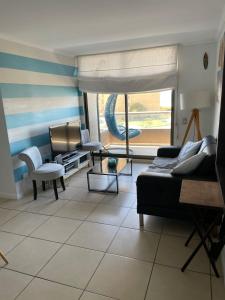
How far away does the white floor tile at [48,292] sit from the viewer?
1.80 metres

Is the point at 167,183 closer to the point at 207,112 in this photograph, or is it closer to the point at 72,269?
the point at 72,269

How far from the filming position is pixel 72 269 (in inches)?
81.8

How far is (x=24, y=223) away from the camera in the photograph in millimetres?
2859

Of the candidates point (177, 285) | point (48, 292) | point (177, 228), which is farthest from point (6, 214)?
point (177, 285)

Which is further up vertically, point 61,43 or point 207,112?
point 61,43

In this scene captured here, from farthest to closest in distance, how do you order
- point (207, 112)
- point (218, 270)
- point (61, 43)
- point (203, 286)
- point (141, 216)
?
point (207, 112) < point (61, 43) < point (141, 216) < point (218, 270) < point (203, 286)

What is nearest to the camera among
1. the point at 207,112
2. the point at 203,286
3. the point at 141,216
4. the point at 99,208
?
the point at 203,286

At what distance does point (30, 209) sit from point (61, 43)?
2629mm

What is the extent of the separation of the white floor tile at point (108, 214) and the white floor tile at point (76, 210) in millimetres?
89

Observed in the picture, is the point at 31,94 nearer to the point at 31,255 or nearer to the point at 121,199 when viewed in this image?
the point at 121,199

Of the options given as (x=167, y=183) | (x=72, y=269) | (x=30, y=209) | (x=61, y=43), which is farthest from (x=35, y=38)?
(x=72, y=269)

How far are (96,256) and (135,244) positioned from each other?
1.39 ft

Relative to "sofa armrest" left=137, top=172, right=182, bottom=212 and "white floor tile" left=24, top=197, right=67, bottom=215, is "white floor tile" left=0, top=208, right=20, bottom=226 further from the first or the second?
"sofa armrest" left=137, top=172, right=182, bottom=212

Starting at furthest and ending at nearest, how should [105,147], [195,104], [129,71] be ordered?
[105,147] < [129,71] < [195,104]
